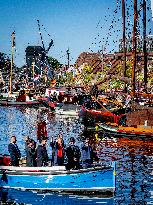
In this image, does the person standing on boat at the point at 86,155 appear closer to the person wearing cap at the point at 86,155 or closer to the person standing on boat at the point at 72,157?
the person wearing cap at the point at 86,155

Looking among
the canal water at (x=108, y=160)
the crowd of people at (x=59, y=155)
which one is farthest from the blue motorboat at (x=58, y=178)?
the crowd of people at (x=59, y=155)

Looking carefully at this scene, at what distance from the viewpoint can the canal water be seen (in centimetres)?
2289

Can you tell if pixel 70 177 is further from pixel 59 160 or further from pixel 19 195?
pixel 19 195

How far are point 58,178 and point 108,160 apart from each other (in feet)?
34.0

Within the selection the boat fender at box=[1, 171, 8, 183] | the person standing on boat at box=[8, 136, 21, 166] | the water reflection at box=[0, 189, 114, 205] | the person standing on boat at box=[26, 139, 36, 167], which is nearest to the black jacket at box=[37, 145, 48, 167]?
the person standing on boat at box=[26, 139, 36, 167]

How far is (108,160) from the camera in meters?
33.7

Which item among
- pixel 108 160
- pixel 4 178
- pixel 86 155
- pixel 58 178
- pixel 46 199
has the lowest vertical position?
pixel 46 199

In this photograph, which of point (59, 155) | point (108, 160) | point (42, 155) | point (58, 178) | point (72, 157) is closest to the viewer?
point (58, 178)

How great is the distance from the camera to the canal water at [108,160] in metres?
22.9

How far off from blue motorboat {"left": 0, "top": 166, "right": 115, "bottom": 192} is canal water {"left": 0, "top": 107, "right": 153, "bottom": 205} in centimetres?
44

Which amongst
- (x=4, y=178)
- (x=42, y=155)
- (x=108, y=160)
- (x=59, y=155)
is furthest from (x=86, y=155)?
(x=108, y=160)

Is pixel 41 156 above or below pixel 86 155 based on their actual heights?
below

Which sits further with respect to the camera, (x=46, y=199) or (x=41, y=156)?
(x=41, y=156)

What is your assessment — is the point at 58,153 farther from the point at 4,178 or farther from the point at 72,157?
the point at 4,178
